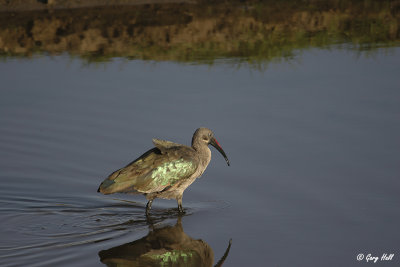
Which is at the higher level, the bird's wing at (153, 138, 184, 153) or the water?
the bird's wing at (153, 138, 184, 153)

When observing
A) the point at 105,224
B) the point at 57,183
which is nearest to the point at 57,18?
the point at 57,183

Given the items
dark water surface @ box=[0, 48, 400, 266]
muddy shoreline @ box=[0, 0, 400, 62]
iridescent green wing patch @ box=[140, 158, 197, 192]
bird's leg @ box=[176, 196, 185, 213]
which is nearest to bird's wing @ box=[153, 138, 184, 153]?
iridescent green wing patch @ box=[140, 158, 197, 192]

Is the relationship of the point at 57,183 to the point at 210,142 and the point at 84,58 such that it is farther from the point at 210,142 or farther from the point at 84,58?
the point at 84,58

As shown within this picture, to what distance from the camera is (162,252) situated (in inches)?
305

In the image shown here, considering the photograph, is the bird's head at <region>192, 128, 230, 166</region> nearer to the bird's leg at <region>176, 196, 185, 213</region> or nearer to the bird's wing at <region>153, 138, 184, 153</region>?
the bird's wing at <region>153, 138, 184, 153</region>

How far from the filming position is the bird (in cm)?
855

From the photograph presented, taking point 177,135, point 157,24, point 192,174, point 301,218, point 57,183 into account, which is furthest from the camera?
point 157,24

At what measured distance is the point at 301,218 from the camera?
8141 mm

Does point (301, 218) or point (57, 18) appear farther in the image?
point (57, 18)

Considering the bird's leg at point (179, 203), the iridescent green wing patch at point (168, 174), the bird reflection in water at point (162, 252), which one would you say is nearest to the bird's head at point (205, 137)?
the iridescent green wing patch at point (168, 174)

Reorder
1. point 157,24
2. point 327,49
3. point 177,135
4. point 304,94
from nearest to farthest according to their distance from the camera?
point 177,135 → point 304,94 → point 327,49 → point 157,24

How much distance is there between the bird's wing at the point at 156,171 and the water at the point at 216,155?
37 centimetres

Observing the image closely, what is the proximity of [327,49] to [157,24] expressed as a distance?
12.3 feet

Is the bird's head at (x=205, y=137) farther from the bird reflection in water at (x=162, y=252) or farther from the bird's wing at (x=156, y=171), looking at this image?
the bird reflection in water at (x=162, y=252)
